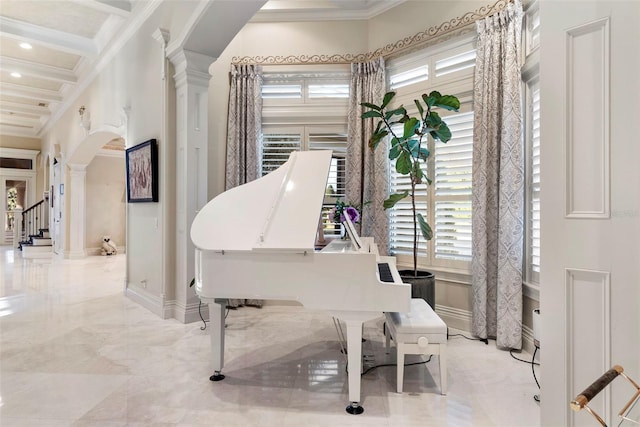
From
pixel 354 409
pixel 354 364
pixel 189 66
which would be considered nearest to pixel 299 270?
pixel 354 364

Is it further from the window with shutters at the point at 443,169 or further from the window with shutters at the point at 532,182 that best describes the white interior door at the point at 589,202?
the window with shutters at the point at 443,169

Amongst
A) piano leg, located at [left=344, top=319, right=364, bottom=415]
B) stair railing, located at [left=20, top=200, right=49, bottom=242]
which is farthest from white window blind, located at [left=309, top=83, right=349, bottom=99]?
stair railing, located at [left=20, top=200, right=49, bottom=242]

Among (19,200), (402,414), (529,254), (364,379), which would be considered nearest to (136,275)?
(364,379)

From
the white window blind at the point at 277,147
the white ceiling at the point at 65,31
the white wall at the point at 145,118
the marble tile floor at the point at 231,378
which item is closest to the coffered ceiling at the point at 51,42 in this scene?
the white ceiling at the point at 65,31

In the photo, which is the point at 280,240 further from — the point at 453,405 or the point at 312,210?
the point at 453,405

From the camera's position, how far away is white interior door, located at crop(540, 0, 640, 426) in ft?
4.30

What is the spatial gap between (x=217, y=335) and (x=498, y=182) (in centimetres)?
267

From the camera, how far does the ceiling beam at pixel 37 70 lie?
609cm

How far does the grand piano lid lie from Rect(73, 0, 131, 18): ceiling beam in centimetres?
350

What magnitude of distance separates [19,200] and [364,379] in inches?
575

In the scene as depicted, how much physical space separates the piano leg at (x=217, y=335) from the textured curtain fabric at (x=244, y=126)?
185 centimetres

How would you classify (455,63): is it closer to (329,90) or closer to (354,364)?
(329,90)

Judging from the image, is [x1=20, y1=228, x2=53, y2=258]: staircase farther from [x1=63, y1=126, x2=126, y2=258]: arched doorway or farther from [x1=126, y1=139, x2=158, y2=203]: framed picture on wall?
[x1=126, y1=139, x2=158, y2=203]: framed picture on wall

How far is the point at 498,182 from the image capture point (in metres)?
3.26
